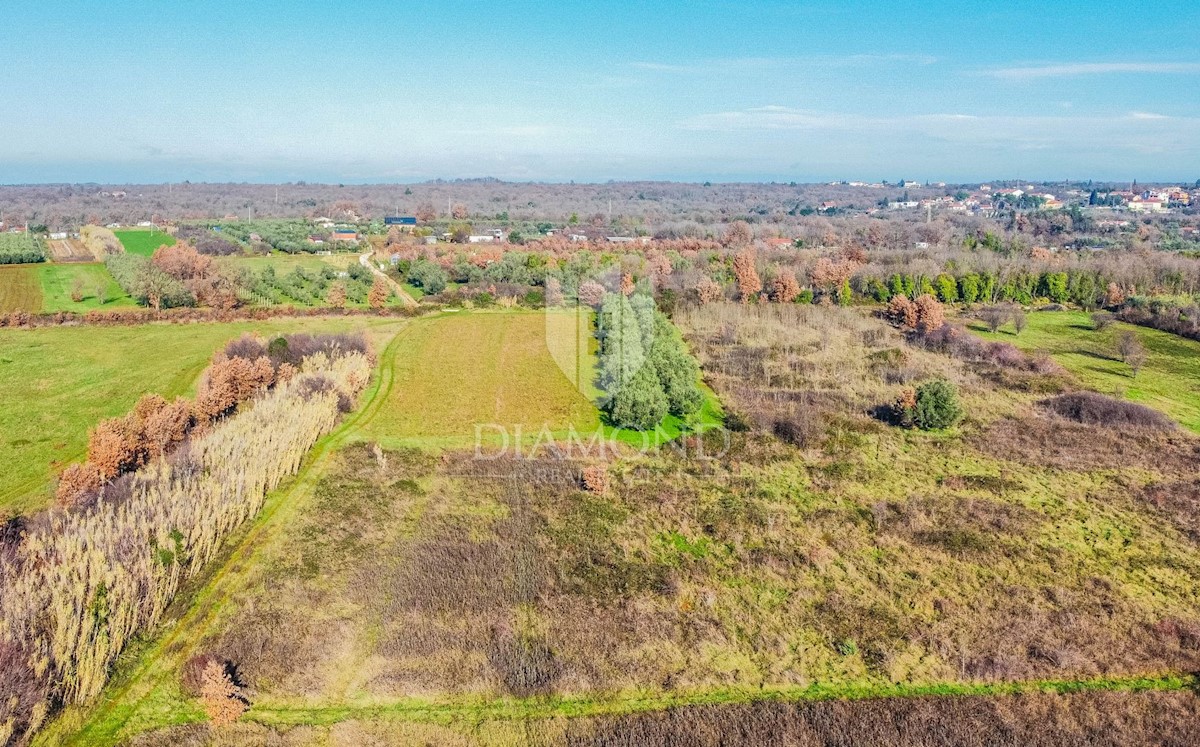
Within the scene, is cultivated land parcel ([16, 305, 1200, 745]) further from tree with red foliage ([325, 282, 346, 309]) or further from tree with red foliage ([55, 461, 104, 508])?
tree with red foliage ([325, 282, 346, 309])

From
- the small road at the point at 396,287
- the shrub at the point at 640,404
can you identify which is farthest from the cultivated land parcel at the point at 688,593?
the small road at the point at 396,287

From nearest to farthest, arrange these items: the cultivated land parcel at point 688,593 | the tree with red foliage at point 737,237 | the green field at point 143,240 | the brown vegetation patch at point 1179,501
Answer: the cultivated land parcel at point 688,593
the brown vegetation patch at point 1179,501
the green field at point 143,240
the tree with red foliage at point 737,237

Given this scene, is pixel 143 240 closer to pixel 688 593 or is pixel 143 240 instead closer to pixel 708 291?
pixel 708 291

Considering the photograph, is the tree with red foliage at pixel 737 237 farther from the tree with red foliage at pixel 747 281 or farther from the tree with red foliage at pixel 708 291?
the tree with red foliage at pixel 708 291

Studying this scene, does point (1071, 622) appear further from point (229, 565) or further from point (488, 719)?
point (229, 565)

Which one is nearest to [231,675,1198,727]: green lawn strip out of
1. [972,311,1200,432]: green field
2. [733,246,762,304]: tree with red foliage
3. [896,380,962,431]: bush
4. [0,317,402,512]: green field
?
[0,317,402,512]: green field
